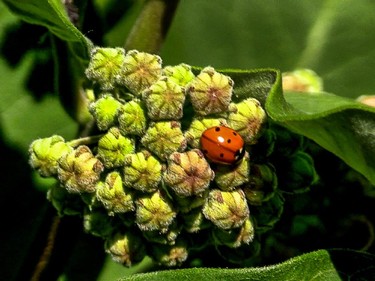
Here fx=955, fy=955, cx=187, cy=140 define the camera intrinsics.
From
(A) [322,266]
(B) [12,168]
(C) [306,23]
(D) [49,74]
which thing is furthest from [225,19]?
(A) [322,266]

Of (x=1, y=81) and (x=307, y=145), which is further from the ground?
(x=307, y=145)

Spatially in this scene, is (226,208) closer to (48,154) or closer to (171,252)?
(171,252)

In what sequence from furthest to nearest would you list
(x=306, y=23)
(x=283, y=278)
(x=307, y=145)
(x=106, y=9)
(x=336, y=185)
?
(x=306, y=23) < (x=106, y=9) < (x=336, y=185) < (x=307, y=145) < (x=283, y=278)

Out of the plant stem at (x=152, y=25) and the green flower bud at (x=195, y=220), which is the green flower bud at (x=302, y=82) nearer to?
the plant stem at (x=152, y=25)

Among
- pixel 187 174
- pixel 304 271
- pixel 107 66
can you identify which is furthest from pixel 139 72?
pixel 304 271

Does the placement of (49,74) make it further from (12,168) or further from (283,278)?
(283,278)

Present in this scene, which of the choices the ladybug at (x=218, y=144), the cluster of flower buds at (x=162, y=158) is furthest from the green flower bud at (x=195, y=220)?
the ladybug at (x=218, y=144)
